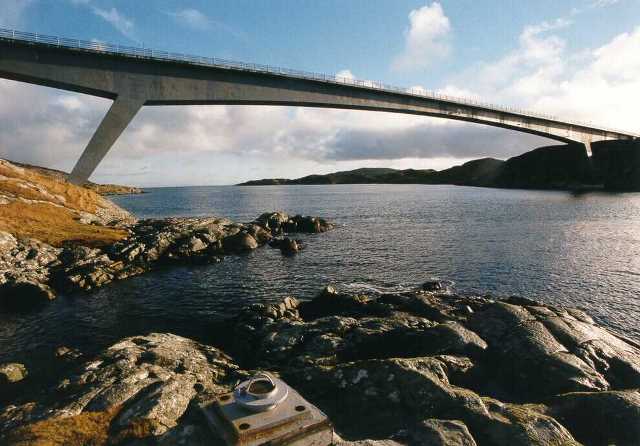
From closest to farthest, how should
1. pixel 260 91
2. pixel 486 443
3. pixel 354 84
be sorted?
pixel 486 443 → pixel 260 91 → pixel 354 84

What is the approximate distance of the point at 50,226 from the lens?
126 ft

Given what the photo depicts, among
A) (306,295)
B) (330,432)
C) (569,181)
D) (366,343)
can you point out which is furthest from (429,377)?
(569,181)

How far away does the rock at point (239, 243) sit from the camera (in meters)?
44.2

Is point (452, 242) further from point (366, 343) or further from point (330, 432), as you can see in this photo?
point (330, 432)

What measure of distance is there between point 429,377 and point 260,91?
182 ft

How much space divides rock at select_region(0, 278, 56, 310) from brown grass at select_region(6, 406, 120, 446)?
20.8 metres

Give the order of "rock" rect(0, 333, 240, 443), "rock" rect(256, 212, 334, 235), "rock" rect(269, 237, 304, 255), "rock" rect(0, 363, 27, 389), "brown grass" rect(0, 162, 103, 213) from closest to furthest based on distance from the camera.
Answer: "rock" rect(0, 333, 240, 443) < "rock" rect(0, 363, 27, 389) < "rock" rect(269, 237, 304, 255) < "brown grass" rect(0, 162, 103, 213) < "rock" rect(256, 212, 334, 235)

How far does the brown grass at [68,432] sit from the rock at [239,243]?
34.0 m

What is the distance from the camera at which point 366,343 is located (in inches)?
664

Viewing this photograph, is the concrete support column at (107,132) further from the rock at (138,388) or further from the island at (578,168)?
the island at (578,168)

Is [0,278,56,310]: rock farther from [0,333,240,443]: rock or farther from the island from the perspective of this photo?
the island

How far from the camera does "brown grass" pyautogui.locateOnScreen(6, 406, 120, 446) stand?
829 cm

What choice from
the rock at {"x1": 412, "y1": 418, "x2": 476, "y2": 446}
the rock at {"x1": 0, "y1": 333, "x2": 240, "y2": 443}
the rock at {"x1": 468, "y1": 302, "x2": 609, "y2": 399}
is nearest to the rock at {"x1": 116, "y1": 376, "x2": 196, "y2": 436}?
the rock at {"x1": 0, "y1": 333, "x2": 240, "y2": 443}

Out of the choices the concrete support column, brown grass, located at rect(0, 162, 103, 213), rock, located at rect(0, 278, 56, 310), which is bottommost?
rock, located at rect(0, 278, 56, 310)
